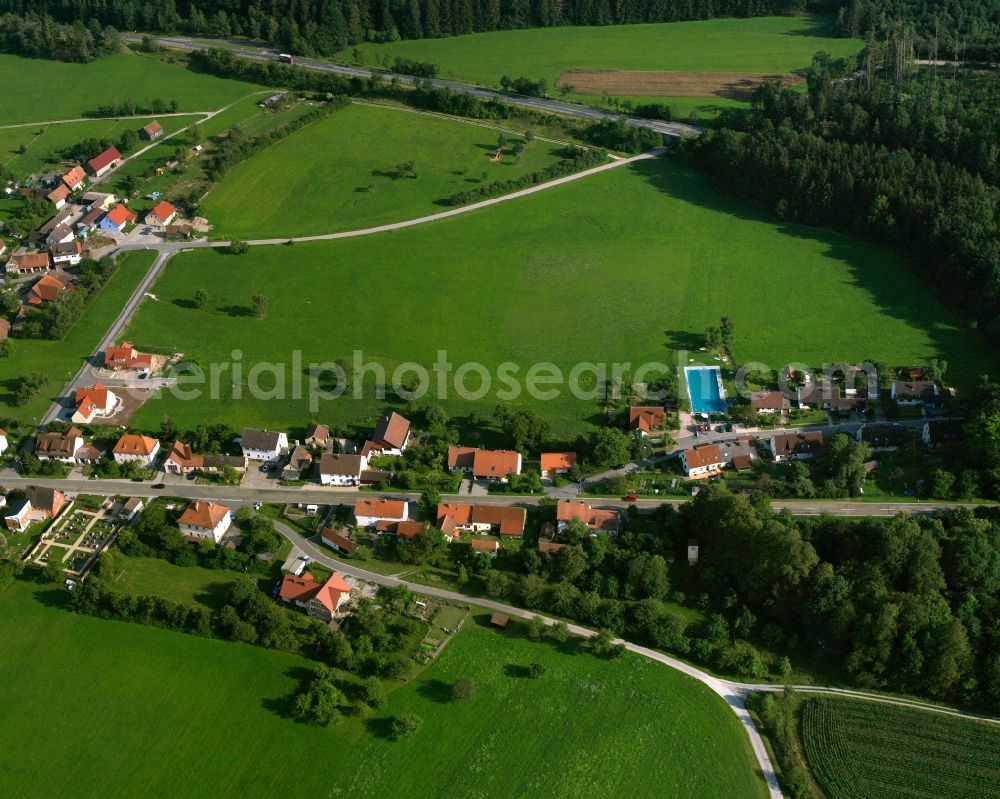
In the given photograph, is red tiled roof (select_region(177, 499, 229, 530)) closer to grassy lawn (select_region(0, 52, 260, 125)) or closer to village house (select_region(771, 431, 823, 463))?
village house (select_region(771, 431, 823, 463))

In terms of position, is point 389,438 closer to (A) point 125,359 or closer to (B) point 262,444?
(B) point 262,444

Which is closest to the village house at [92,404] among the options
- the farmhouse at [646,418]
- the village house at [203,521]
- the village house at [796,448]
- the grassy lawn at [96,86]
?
the village house at [203,521]

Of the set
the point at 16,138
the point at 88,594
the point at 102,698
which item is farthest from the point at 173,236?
the point at 102,698

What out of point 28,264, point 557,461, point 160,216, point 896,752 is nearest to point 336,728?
point 557,461

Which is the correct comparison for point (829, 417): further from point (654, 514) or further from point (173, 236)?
point (173, 236)

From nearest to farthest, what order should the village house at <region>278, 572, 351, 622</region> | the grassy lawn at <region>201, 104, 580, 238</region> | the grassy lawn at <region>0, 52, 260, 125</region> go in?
the village house at <region>278, 572, 351, 622</region>
the grassy lawn at <region>201, 104, 580, 238</region>
the grassy lawn at <region>0, 52, 260, 125</region>

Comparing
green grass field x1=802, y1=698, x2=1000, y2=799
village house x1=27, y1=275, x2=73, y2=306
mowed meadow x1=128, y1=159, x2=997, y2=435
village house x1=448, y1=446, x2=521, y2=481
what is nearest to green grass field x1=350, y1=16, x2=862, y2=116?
mowed meadow x1=128, y1=159, x2=997, y2=435

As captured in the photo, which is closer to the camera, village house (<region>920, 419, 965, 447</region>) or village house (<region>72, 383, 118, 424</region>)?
village house (<region>920, 419, 965, 447</region>)
